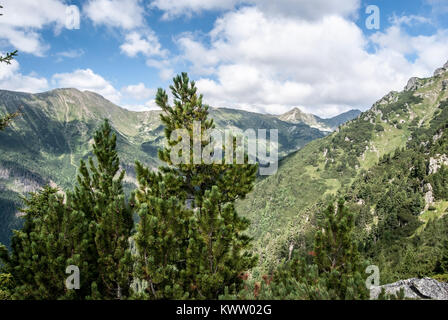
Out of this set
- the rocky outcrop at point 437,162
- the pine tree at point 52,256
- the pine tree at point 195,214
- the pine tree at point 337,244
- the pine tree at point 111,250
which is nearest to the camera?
the pine tree at point 52,256

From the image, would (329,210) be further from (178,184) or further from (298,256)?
(178,184)

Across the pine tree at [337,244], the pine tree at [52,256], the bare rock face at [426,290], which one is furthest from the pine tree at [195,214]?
the bare rock face at [426,290]

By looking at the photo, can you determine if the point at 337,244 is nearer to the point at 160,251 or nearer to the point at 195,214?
the point at 195,214

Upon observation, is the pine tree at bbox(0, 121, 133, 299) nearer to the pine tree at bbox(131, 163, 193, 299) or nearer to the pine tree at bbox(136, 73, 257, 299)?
the pine tree at bbox(131, 163, 193, 299)

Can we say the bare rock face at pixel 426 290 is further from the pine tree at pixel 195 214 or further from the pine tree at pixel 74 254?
the pine tree at pixel 74 254

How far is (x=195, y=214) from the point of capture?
11586 mm

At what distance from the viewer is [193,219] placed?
34.2 feet

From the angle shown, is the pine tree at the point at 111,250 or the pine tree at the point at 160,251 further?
the pine tree at the point at 111,250

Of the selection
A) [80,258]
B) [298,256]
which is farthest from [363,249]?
[80,258]

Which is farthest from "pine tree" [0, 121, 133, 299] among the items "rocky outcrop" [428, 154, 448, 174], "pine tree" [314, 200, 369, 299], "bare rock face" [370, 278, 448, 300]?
"rocky outcrop" [428, 154, 448, 174]

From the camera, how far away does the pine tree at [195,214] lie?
10.3 metres

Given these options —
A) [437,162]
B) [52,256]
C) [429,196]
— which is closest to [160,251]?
[52,256]
